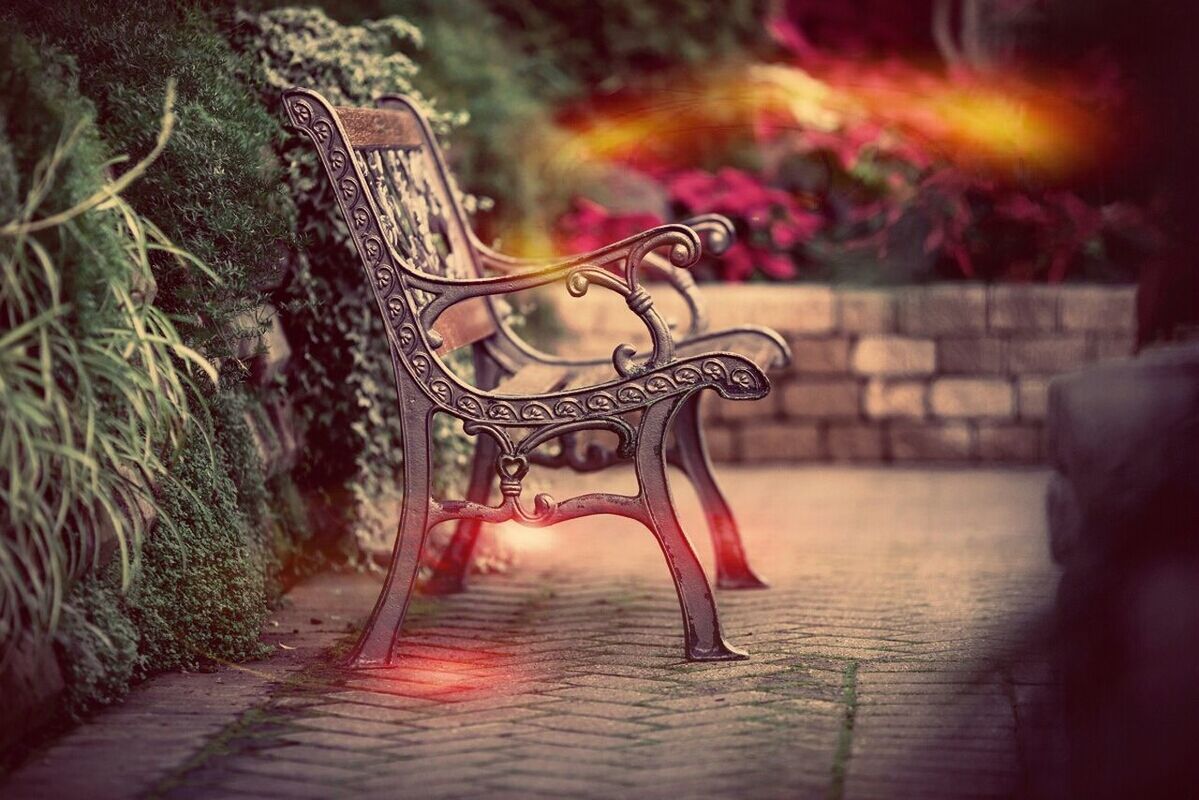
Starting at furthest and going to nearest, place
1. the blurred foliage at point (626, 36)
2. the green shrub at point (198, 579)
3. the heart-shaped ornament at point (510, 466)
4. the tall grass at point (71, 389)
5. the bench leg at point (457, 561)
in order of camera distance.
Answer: the blurred foliage at point (626, 36) < the bench leg at point (457, 561) < the heart-shaped ornament at point (510, 466) < the green shrub at point (198, 579) < the tall grass at point (71, 389)

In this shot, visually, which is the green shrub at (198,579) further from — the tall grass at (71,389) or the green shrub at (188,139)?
the green shrub at (188,139)

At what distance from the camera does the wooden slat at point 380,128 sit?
13.3ft

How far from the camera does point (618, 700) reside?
3.71 meters

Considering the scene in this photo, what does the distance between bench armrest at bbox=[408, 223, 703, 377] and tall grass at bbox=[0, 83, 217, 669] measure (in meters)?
0.59

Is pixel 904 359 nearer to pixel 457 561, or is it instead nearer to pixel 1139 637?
pixel 457 561

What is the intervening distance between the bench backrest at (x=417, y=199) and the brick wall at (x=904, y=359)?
222 centimetres

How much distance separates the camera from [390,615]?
3980mm

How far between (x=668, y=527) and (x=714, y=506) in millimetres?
971

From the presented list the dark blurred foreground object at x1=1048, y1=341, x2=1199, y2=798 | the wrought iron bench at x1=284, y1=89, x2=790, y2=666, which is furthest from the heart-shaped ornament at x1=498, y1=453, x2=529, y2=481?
the dark blurred foreground object at x1=1048, y1=341, x2=1199, y2=798

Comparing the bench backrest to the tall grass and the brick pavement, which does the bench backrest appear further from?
the brick pavement

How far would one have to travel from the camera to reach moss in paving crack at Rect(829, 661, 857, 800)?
3121 millimetres

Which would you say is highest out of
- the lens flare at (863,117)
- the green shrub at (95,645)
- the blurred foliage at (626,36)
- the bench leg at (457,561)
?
the blurred foliage at (626,36)

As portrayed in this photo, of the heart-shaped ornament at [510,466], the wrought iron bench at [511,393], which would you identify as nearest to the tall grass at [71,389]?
the wrought iron bench at [511,393]

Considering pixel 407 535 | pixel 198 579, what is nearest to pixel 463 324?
pixel 407 535
